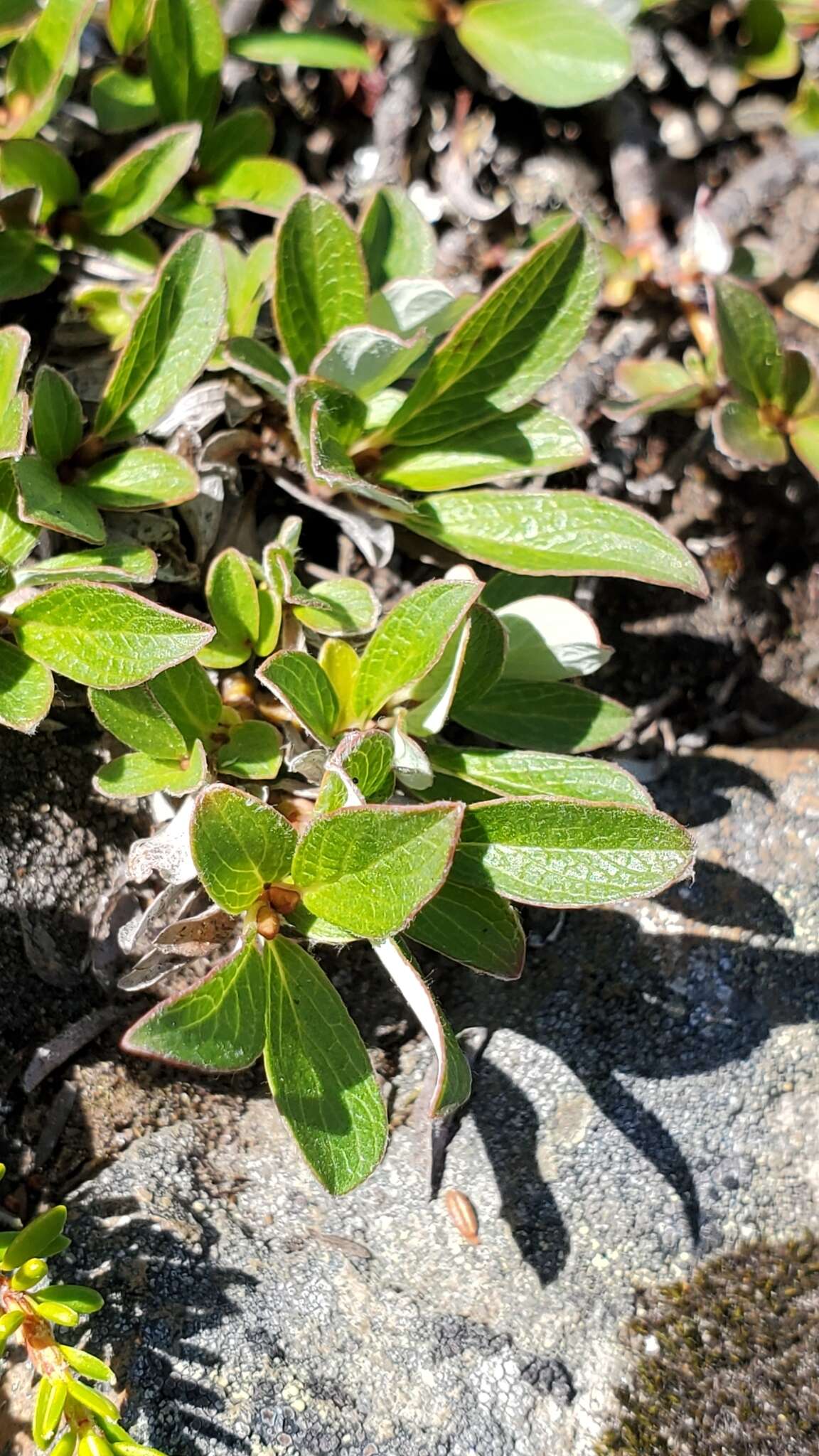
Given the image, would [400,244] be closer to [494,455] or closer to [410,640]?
[494,455]

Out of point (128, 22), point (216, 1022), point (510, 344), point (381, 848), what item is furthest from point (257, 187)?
point (216, 1022)

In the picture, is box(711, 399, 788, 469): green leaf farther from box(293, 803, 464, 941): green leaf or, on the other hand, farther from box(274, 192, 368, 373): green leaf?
box(293, 803, 464, 941): green leaf

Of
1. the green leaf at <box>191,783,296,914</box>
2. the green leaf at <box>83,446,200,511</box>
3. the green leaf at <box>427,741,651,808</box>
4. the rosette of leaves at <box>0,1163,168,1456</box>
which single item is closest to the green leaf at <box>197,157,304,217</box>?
the green leaf at <box>83,446,200,511</box>

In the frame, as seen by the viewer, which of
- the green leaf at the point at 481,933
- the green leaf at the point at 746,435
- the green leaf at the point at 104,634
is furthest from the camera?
the green leaf at the point at 746,435

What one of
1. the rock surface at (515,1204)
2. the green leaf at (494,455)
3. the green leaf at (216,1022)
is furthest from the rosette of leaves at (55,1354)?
the green leaf at (494,455)

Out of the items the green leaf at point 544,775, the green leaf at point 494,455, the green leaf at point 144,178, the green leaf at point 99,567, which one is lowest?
the green leaf at point 544,775

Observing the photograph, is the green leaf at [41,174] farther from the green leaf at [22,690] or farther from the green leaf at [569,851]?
the green leaf at [569,851]

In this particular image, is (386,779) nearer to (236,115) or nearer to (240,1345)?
(240,1345)
